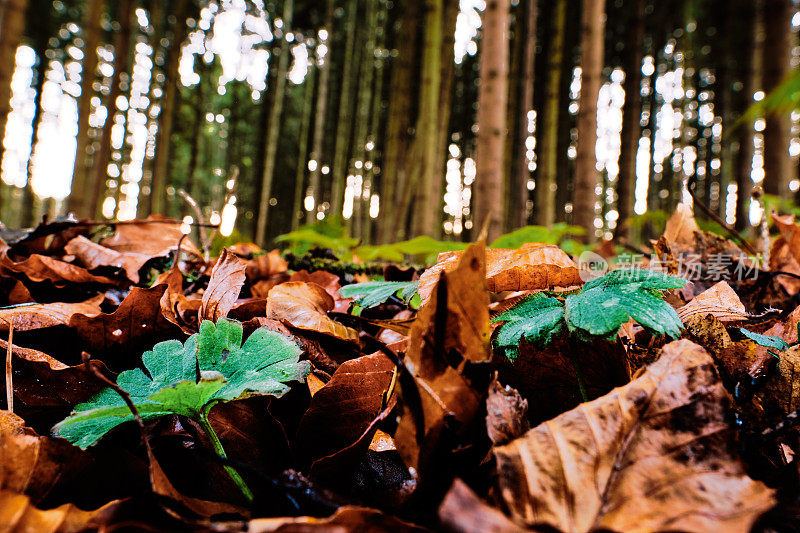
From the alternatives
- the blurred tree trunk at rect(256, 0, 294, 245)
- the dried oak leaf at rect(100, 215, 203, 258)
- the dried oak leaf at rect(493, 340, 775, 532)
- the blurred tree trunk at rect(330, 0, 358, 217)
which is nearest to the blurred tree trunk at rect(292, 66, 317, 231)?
the blurred tree trunk at rect(330, 0, 358, 217)

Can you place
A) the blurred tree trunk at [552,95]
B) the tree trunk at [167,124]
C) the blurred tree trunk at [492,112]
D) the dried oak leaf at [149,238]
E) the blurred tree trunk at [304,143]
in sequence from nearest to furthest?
the dried oak leaf at [149,238] → the blurred tree trunk at [492,112] → the blurred tree trunk at [552,95] → the tree trunk at [167,124] → the blurred tree trunk at [304,143]

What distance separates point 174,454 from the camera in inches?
20.7

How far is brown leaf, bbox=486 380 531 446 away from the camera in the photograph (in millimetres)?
423

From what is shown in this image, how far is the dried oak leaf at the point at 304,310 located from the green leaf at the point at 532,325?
33cm

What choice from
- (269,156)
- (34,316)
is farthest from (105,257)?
(269,156)

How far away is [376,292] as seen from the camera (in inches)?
29.1

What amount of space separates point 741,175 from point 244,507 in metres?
7.74

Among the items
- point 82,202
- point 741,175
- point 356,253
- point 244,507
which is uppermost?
point 741,175

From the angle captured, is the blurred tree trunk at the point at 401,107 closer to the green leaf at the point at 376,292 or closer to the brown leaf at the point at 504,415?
the green leaf at the point at 376,292

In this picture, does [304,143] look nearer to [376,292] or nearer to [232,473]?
[376,292]

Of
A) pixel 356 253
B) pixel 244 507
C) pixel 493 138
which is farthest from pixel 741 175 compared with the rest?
pixel 244 507

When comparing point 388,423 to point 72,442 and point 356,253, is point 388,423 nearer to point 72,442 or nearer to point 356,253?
point 72,442

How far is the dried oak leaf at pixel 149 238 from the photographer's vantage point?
4.20 feet

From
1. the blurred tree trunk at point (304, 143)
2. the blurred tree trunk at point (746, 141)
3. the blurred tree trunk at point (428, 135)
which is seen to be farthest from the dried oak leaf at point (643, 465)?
the blurred tree trunk at point (304, 143)
